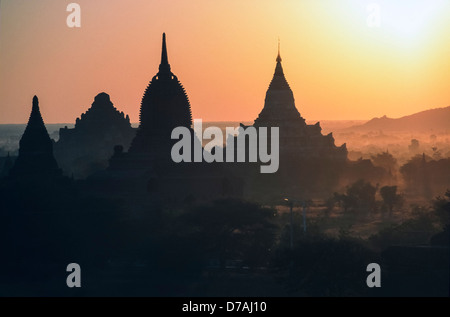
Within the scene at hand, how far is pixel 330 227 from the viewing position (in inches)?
5694

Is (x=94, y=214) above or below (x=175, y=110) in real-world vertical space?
below

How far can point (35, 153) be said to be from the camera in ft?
511

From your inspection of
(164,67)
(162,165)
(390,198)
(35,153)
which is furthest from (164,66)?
(390,198)

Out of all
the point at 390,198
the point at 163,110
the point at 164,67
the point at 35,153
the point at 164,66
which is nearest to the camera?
the point at 35,153

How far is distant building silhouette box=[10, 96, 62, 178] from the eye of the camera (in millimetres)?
154150

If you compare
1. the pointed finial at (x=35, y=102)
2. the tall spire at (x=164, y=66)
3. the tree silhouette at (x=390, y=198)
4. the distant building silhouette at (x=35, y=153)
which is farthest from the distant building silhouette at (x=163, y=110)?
the tree silhouette at (x=390, y=198)

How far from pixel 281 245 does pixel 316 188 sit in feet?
256

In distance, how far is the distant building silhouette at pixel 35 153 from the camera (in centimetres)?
15415

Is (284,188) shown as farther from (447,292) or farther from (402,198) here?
(447,292)

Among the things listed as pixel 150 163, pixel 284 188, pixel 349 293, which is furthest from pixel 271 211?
pixel 284 188

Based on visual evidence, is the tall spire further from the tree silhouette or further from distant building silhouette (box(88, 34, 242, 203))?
the tree silhouette

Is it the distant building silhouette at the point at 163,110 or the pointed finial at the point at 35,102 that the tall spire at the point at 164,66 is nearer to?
the distant building silhouette at the point at 163,110

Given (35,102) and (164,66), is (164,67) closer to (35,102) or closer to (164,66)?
(164,66)

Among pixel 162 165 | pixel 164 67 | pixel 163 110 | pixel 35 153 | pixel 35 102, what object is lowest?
pixel 35 153
